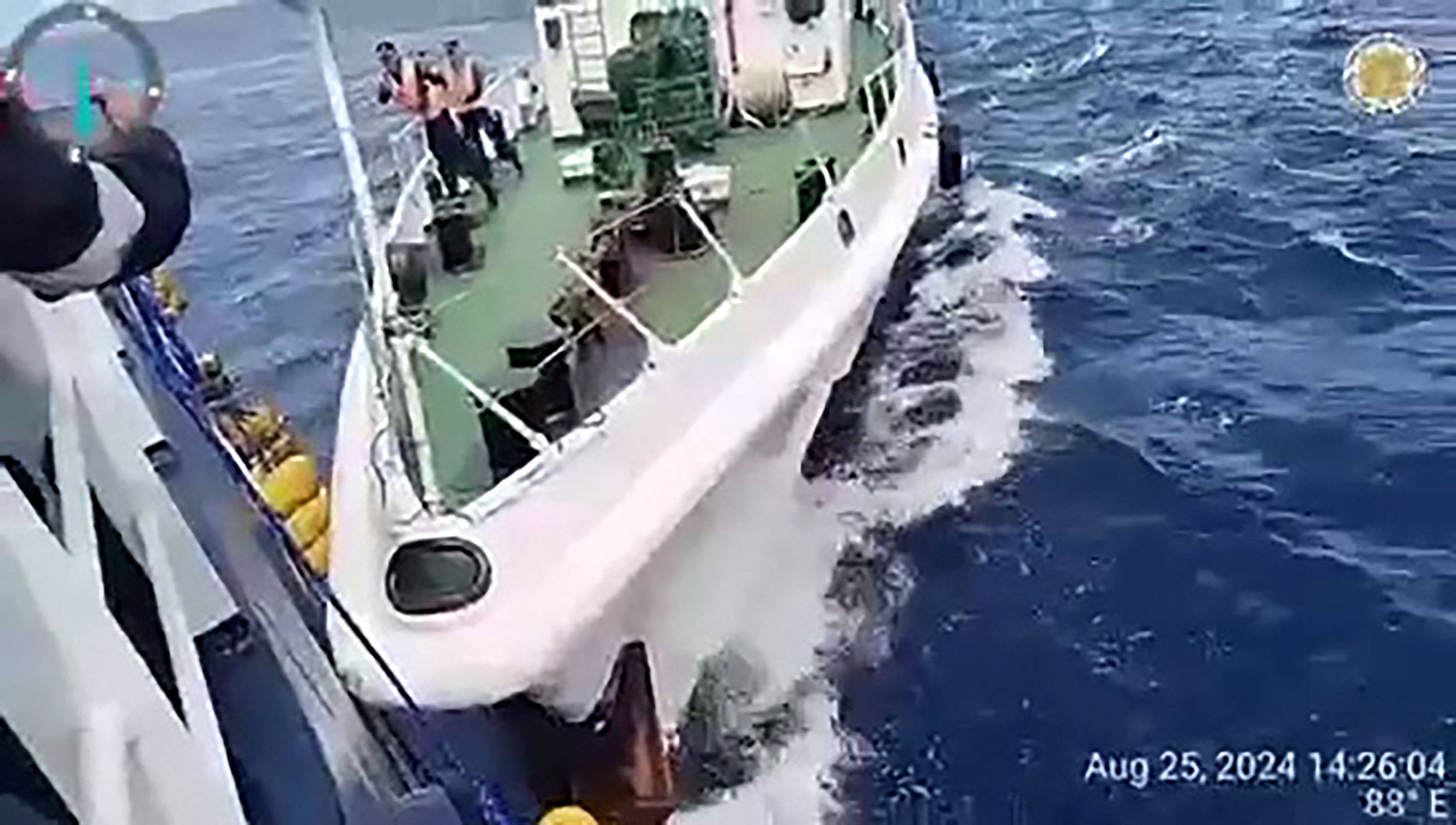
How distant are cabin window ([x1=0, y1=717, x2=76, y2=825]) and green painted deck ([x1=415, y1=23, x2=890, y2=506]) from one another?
562 centimetres

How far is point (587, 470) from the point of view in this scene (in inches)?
360

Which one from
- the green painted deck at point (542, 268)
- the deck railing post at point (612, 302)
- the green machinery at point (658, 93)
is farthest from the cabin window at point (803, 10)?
the deck railing post at point (612, 302)

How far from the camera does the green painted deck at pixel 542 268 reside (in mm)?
10094

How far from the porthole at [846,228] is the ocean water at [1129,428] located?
145 centimetres

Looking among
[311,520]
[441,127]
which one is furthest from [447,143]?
[311,520]

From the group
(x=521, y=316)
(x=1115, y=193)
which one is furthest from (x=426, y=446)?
(x=1115, y=193)

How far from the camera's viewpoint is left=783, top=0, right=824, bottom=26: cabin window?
15.0 metres

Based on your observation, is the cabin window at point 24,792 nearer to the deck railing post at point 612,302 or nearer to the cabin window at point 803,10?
the deck railing post at point 612,302

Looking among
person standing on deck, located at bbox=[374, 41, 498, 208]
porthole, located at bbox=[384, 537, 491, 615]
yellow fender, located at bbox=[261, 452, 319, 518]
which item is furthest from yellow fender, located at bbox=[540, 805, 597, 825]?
person standing on deck, located at bbox=[374, 41, 498, 208]

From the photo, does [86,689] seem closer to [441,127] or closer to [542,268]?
[542,268]

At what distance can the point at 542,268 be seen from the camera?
38.5 feet

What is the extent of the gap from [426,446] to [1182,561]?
4695 millimetres

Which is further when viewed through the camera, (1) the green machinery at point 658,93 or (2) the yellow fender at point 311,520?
(1) the green machinery at point 658,93

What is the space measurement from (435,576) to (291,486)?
1.88 m
